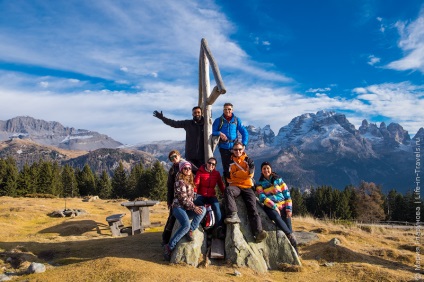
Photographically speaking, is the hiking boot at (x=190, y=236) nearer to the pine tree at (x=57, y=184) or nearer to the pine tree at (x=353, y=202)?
the pine tree at (x=57, y=184)

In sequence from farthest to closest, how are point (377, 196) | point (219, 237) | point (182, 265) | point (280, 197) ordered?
point (377, 196)
point (280, 197)
point (219, 237)
point (182, 265)

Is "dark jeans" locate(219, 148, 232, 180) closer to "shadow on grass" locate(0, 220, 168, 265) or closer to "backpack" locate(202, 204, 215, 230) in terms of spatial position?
"backpack" locate(202, 204, 215, 230)

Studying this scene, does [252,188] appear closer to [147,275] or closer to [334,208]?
[147,275]

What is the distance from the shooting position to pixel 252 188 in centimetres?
1186

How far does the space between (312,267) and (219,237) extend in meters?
3.27

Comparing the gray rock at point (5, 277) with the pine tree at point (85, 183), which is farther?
the pine tree at point (85, 183)

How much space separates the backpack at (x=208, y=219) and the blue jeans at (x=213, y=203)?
16 centimetres

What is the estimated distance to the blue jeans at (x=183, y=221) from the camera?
9.99 metres

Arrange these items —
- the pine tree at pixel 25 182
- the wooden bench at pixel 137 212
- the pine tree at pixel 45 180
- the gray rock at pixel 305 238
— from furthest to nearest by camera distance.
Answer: the pine tree at pixel 45 180 < the pine tree at pixel 25 182 < the wooden bench at pixel 137 212 < the gray rock at pixel 305 238

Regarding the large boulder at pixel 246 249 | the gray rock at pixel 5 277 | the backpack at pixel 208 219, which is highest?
the backpack at pixel 208 219

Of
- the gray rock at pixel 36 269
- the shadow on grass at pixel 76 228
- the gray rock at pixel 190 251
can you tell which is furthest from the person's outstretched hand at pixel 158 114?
the shadow on grass at pixel 76 228

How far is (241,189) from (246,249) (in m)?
2.00

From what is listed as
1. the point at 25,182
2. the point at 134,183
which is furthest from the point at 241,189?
the point at 134,183

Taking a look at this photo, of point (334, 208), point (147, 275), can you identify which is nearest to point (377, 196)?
point (334, 208)
